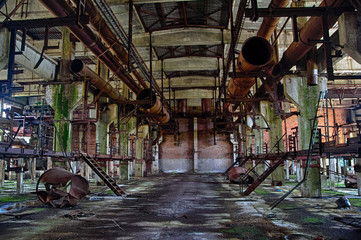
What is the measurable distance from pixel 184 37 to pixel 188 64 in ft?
12.9

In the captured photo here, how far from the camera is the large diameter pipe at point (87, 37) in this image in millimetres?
7008

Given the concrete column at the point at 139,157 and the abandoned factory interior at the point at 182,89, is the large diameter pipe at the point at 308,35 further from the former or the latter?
the concrete column at the point at 139,157

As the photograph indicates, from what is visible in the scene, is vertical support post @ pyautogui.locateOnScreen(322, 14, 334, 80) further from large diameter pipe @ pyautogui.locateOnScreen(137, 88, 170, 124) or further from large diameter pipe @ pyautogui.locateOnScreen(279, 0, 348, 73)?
large diameter pipe @ pyautogui.locateOnScreen(137, 88, 170, 124)

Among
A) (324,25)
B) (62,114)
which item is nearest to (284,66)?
(324,25)

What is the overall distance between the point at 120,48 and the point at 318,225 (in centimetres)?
897

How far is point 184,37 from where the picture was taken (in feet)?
47.1

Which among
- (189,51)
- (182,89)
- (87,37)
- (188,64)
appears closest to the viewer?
(87,37)

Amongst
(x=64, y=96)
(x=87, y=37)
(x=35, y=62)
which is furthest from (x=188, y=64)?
(x=87, y=37)

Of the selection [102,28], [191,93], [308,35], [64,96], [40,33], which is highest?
[40,33]

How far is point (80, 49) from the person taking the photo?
15.9 meters

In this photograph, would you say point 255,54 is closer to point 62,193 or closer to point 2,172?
point 62,193

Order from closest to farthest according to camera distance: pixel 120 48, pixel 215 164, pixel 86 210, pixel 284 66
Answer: pixel 86 210, pixel 284 66, pixel 120 48, pixel 215 164

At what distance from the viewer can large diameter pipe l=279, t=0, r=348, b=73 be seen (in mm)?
6515

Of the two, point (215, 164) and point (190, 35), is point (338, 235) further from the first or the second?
point (215, 164)
